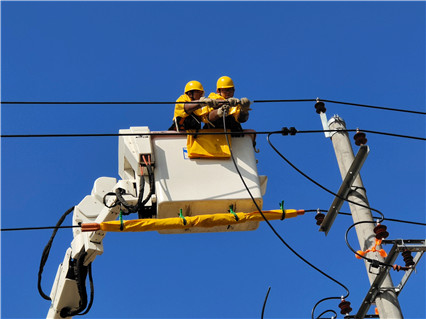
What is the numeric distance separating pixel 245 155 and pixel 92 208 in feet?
7.19

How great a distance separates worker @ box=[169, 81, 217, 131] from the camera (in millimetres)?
8839

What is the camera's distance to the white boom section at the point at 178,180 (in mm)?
8688

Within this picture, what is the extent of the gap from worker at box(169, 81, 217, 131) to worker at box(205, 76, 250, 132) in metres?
0.08

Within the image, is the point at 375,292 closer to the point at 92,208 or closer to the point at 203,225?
the point at 203,225

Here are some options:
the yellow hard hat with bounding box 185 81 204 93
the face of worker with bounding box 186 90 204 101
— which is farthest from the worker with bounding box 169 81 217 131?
the yellow hard hat with bounding box 185 81 204 93

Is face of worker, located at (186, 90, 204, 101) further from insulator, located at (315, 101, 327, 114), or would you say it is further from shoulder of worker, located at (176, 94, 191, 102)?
insulator, located at (315, 101, 327, 114)

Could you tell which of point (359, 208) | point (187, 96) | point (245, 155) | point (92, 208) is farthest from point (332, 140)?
point (92, 208)

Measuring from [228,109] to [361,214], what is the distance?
7.23ft

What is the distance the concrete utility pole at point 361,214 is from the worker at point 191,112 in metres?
1.56

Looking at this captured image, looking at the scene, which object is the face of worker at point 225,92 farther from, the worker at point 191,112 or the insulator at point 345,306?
the insulator at point 345,306

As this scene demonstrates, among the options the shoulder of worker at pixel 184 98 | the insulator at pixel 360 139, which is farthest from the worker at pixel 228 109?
the insulator at pixel 360 139

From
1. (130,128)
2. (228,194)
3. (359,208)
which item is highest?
(130,128)

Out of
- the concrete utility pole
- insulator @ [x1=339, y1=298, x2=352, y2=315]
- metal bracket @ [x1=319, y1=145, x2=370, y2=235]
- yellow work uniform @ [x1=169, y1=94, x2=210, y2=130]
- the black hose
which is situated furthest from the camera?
the black hose

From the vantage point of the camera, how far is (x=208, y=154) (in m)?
8.95
